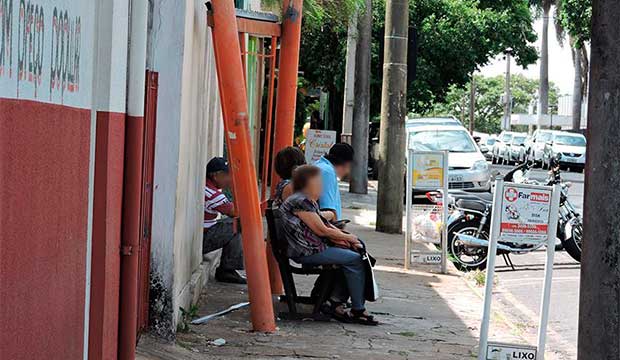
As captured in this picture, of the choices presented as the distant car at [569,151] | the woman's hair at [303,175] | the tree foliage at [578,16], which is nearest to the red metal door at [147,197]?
the woman's hair at [303,175]

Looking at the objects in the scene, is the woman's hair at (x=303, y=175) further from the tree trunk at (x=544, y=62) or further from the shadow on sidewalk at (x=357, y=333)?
the tree trunk at (x=544, y=62)

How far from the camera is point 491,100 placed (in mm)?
125312

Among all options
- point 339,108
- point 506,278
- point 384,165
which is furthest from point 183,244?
point 339,108

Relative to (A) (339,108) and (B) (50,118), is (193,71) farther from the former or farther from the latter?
(A) (339,108)

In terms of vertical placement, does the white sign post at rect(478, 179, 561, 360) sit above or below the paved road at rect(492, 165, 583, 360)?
above

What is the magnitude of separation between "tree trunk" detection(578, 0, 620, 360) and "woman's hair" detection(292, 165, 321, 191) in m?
3.73

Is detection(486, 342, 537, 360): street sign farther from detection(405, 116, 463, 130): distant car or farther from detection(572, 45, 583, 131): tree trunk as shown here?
detection(572, 45, 583, 131): tree trunk

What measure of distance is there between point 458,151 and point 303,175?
15338mm

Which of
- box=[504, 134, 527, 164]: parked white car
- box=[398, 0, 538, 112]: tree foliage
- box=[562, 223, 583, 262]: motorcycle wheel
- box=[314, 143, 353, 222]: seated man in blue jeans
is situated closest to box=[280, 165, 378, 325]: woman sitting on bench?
box=[314, 143, 353, 222]: seated man in blue jeans

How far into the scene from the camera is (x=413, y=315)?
9836 mm

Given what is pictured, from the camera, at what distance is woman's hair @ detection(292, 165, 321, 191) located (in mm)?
8773

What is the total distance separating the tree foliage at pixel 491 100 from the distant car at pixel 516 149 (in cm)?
5183

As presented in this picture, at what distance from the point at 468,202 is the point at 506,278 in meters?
1.27

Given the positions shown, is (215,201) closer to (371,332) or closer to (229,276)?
(229,276)
